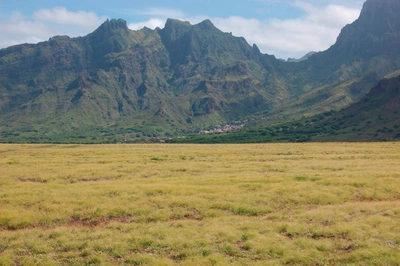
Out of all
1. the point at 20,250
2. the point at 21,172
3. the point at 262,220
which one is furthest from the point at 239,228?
the point at 21,172

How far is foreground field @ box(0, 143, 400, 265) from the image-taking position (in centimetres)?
2088

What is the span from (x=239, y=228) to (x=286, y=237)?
3.39 m

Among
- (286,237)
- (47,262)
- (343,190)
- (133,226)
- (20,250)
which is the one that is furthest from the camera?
(343,190)

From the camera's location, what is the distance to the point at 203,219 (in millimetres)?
27031

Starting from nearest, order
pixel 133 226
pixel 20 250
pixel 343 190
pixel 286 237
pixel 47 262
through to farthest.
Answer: pixel 47 262, pixel 20 250, pixel 286 237, pixel 133 226, pixel 343 190

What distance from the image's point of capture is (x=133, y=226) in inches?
1006

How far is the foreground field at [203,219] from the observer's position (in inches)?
822

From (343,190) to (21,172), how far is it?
39970 millimetres

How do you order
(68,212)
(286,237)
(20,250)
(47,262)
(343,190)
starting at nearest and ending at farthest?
(47,262) < (20,250) < (286,237) < (68,212) < (343,190)

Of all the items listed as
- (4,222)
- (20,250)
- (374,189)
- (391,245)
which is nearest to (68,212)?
(4,222)

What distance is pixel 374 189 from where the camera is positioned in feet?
111

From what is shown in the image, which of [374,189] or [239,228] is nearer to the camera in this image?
[239,228]

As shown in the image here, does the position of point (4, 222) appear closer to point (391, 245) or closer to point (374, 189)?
point (391, 245)

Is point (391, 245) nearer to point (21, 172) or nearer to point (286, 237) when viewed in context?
point (286, 237)
